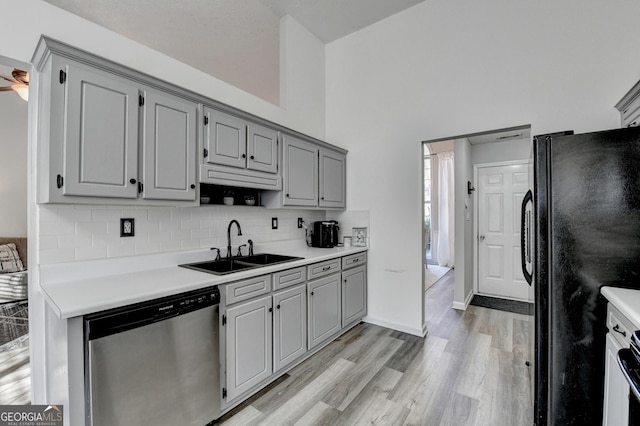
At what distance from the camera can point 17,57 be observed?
1548 mm

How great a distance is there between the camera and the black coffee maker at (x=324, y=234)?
3.26 m

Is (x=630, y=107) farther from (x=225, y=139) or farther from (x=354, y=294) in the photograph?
(x=225, y=139)

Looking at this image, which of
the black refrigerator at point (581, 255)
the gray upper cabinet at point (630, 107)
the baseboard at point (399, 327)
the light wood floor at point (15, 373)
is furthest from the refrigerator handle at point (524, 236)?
the light wood floor at point (15, 373)

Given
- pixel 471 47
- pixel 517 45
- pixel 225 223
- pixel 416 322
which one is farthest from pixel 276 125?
pixel 416 322

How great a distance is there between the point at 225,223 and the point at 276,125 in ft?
3.31

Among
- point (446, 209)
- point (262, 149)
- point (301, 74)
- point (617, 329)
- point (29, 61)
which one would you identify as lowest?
point (617, 329)

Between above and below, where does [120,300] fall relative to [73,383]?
above

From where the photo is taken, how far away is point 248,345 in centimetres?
191

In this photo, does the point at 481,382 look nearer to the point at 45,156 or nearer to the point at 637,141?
the point at 637,141

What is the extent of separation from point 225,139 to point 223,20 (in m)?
1.79

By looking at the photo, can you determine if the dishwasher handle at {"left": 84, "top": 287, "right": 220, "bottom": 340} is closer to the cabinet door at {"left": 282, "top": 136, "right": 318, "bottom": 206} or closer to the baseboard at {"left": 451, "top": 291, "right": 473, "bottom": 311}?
the cabinet door at {"left": 282, "top": 136, "right": 318, "bottom": 206}

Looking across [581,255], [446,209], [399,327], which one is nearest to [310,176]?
[399,327]

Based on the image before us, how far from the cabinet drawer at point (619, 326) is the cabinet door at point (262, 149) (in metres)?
2.32

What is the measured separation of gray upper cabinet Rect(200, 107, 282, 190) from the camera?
81.0 inches
